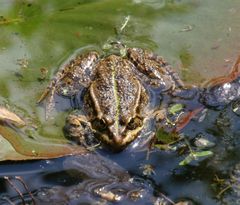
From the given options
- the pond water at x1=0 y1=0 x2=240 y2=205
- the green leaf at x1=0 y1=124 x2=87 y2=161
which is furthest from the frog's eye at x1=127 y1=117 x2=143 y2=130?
the green leaf at x1=0 y1=124 x2=87 y2=161

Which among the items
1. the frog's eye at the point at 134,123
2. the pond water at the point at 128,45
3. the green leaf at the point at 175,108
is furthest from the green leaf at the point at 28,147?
the green leaf at the point at 175,108

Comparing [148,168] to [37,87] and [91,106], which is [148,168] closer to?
[91,106]

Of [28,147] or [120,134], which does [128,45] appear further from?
[28,147]

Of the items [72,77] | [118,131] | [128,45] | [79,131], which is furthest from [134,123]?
[128,45]

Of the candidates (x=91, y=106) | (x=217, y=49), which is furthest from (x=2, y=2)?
(x=217, y=49)

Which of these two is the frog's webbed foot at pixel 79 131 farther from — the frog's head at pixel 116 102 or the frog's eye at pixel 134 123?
the frog's eye at pixel 134 123

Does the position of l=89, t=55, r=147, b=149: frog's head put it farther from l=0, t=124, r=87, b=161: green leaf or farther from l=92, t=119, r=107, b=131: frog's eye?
l=0, t=124, r=87, b=161: green leaf
